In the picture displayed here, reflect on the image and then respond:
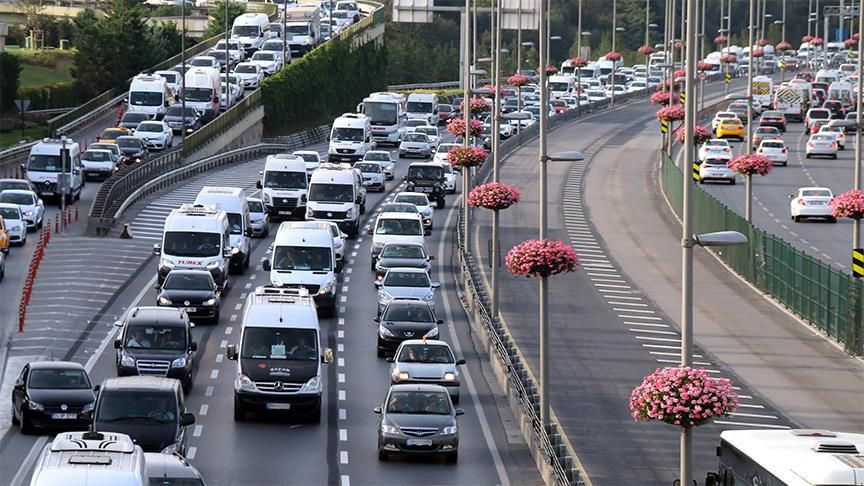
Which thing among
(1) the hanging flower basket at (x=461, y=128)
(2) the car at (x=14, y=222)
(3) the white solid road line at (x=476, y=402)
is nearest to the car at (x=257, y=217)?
(3) the white solid road line at (x=476, y=402)

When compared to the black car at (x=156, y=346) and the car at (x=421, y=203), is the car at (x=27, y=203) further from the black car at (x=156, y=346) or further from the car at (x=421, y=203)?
the black car at (x=156, y=346)

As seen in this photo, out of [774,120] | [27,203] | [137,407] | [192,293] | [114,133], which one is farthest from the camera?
[774,120]

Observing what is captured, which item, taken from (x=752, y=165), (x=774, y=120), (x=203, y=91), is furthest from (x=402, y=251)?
(x=774, y=120)

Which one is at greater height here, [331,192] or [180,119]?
[180,119]

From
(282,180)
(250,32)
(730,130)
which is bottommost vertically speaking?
(730,130)

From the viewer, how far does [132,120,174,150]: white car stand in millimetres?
86875

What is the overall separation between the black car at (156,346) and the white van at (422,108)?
227 feet

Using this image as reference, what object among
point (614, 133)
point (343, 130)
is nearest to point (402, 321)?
point (343, 130)

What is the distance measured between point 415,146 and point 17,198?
32.9m

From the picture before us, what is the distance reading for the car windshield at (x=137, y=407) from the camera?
33469 millimetres

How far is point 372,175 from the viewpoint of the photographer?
79.2m

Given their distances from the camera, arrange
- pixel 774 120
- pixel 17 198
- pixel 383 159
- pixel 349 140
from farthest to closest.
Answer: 1. pixel 774 120
2. pixel 349 140
3. pixel 383 159
4. pixel 17 198

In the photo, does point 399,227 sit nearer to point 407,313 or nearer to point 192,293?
point 192,293

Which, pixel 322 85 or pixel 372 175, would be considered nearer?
pixel 372 175
